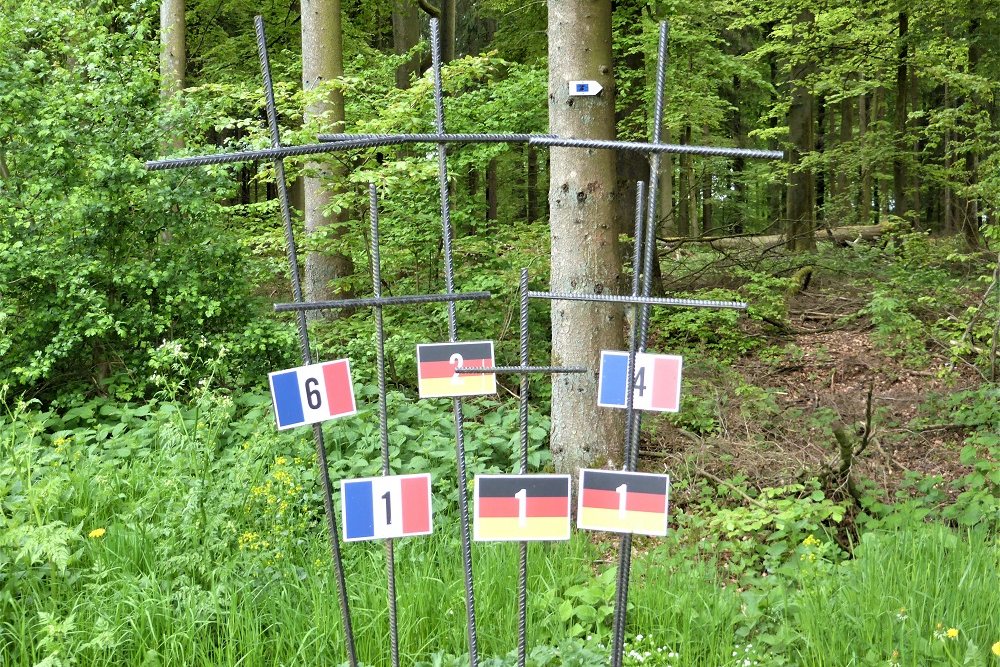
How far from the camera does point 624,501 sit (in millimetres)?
1831

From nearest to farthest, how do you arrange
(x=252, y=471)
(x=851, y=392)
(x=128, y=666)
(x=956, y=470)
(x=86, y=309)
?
1. (x=128, y=666)
2. (x=252, y=471)
3. (x=956, y=470)
4. (x=86, y=309)
5. (x=851, y=392)

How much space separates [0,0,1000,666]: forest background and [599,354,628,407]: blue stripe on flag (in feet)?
3.73

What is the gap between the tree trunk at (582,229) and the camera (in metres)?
4.35

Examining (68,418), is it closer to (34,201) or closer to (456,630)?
(34,201)

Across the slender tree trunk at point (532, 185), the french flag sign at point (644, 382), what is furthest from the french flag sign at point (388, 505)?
the slender tree trunk at point (532, 185)

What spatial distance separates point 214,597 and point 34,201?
3.68m

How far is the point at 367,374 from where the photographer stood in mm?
5746

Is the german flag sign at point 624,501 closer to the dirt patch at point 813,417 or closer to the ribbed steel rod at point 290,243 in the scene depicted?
the ribbed steel rod at point 290,243

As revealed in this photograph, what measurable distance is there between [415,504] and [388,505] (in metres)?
0.07

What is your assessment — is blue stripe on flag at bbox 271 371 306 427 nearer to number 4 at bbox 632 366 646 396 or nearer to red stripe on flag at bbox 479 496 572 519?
red stripe on flag at bbox 479 496 572 519

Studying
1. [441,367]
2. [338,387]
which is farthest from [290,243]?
[441,367]

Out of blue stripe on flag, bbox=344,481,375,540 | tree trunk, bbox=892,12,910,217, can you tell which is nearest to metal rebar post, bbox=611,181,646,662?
blue stripe on flag, bbox=344,481,375,540

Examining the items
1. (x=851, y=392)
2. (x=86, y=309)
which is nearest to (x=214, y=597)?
(x=86, y=309)

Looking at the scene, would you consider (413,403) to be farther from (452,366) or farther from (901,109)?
(901,109)
